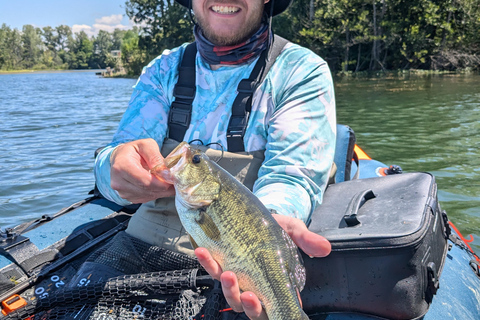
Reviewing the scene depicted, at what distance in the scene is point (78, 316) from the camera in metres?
2.23

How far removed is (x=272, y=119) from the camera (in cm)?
265

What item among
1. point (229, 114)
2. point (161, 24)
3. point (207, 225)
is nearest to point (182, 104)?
point (229, 114)

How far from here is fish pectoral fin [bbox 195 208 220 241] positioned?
6.09 feet

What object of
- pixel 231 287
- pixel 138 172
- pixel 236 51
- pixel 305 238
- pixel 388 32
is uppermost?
pixel 388 32

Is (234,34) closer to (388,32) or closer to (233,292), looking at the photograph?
(233,292)

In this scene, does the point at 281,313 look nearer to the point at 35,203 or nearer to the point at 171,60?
the point at 171,60

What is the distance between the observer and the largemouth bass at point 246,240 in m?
1.81

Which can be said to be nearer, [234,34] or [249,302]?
[249,302]


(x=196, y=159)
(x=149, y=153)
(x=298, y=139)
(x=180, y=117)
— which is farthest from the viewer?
(x=180, y=117)

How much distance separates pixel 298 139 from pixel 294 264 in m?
0.85

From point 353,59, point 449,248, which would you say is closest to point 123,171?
point 449,248

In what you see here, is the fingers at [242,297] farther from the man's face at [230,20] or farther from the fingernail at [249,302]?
the man's face at [230,20]

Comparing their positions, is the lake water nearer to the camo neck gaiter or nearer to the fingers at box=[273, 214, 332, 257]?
the camo neck gaiter

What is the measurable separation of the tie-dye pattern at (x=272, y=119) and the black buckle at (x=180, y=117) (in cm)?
4
